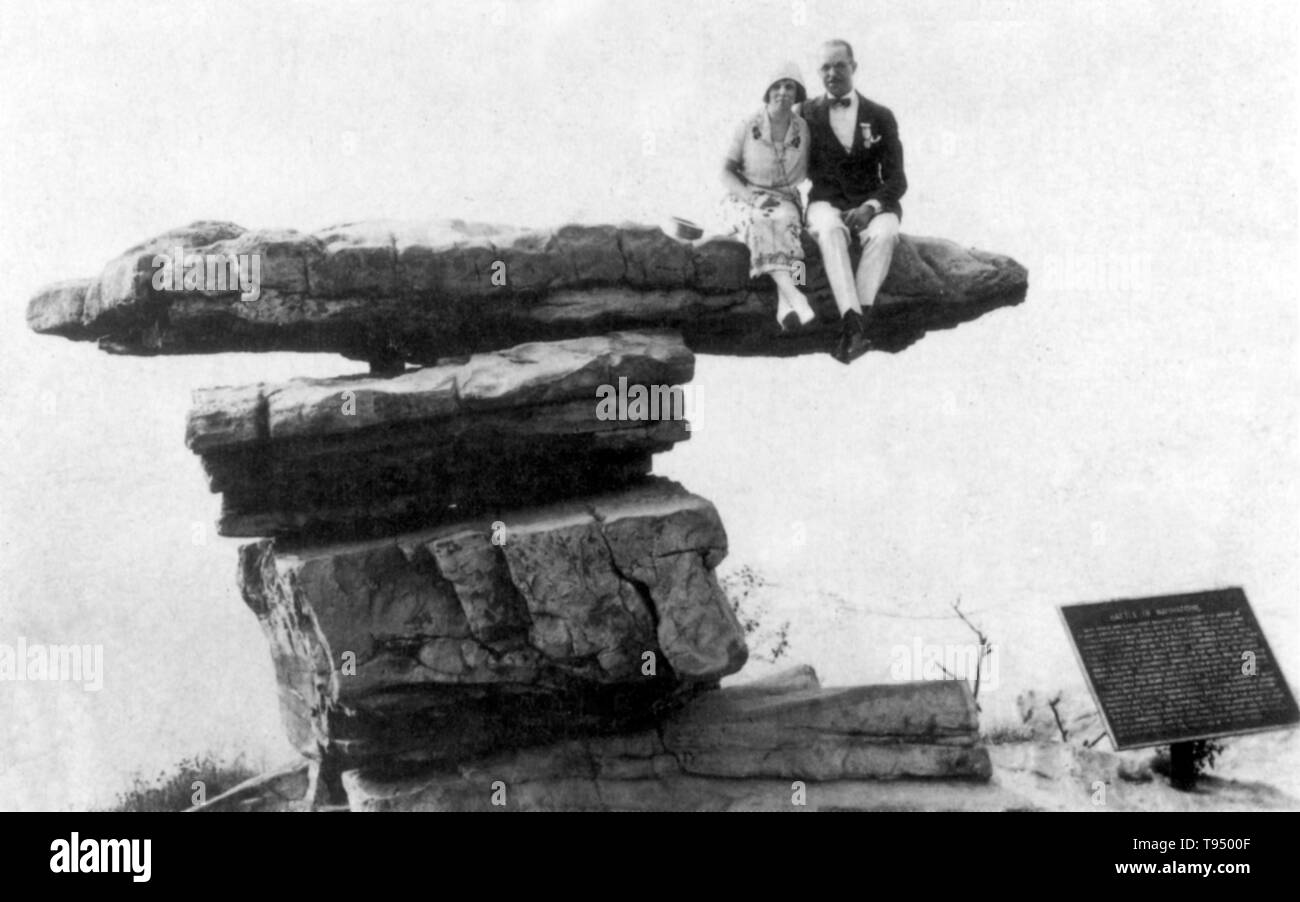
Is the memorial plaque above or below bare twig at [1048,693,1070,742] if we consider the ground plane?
above

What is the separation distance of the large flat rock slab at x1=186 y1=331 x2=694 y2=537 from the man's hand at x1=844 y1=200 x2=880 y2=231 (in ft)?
6.11

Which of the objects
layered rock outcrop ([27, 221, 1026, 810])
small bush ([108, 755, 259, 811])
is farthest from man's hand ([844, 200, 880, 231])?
small bush ([108, 755, 259, 811])

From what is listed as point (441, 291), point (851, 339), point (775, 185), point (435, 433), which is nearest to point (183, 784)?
point (435, 433)

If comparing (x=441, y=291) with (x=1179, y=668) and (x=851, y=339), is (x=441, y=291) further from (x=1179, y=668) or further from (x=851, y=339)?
(x=1179, y=668)

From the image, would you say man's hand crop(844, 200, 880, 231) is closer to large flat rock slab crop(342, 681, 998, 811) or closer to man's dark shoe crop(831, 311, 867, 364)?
man's dark shoe crop(831, 311, 867, 364)

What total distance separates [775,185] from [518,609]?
4.23 meters

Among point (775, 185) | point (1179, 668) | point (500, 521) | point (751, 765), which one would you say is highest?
point (775, 185)

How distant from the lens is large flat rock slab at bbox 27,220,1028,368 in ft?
34.1

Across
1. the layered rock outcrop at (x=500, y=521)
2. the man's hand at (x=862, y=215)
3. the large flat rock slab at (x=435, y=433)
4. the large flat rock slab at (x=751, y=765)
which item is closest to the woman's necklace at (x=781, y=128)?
the man's hand at (x=862, y=215)

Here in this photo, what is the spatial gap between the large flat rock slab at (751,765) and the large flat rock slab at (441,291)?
321 cm

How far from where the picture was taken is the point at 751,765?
10.6 m

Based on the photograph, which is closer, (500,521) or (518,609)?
(518,609)
